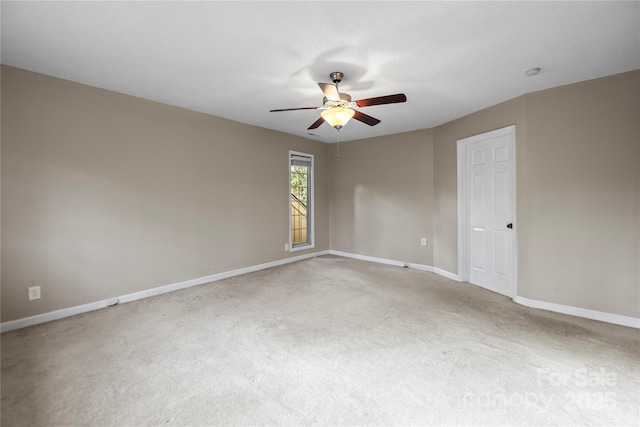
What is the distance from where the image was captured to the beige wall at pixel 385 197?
505 cm

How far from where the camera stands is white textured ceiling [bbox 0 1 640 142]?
191 cm

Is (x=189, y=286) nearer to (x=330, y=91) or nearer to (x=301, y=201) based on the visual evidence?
(x=301, y=201)

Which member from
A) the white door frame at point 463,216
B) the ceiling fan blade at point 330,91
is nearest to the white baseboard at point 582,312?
the white door frame at point 463,216

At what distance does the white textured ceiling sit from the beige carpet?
241 cm

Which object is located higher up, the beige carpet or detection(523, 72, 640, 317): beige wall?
detection(523, 72, 640, 317): beige wall

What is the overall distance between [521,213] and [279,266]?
366 centimetres

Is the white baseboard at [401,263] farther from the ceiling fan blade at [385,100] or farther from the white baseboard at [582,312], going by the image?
the ceiling fan blade at [385,100]

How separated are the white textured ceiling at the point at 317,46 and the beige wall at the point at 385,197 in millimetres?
1795

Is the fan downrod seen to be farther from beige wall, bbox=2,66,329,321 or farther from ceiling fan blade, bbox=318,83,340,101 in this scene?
beige wall, bbox=2,66,329,321

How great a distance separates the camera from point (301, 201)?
236 inches

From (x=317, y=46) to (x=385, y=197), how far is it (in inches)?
141

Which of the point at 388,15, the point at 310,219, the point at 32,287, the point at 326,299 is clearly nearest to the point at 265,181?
the point at 310,219

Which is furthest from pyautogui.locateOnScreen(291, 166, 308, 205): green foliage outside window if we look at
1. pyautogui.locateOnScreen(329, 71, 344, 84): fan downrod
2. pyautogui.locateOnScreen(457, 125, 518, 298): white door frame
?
pyautogui.locateOnScreen(329, 71, 344, 84): fan downrod

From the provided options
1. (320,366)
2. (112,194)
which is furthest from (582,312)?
(112,194)
